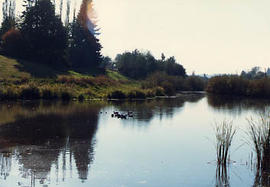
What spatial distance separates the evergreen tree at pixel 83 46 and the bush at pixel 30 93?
30.4 meters

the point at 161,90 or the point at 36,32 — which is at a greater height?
the point at 36,32

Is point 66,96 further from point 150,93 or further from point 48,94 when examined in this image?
point 150,93

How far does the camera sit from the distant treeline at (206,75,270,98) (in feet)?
209

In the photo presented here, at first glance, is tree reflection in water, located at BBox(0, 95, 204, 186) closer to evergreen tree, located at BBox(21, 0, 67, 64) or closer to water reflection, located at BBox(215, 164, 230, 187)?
water reflection, located at BBox(215, 164, 230, 187)

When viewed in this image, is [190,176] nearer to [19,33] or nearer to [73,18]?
[19,33]

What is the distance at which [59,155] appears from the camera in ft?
52.1

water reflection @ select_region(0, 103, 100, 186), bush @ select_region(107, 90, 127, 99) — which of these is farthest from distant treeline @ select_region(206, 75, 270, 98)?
water reflection @ select_region(0, 103, 100, 186)

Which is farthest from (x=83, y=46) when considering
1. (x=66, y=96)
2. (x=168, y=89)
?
(x=66, y=96)

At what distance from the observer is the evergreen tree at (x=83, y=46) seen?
75062 mm

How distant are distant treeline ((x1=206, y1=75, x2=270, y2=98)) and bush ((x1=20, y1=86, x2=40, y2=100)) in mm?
40293

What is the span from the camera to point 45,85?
4859 cm

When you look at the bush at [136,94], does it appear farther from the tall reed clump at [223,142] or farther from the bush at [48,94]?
the tall reed clump at [223,142]


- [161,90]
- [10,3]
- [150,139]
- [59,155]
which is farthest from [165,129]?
[10,3]

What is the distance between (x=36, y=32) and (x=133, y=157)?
177 ft
